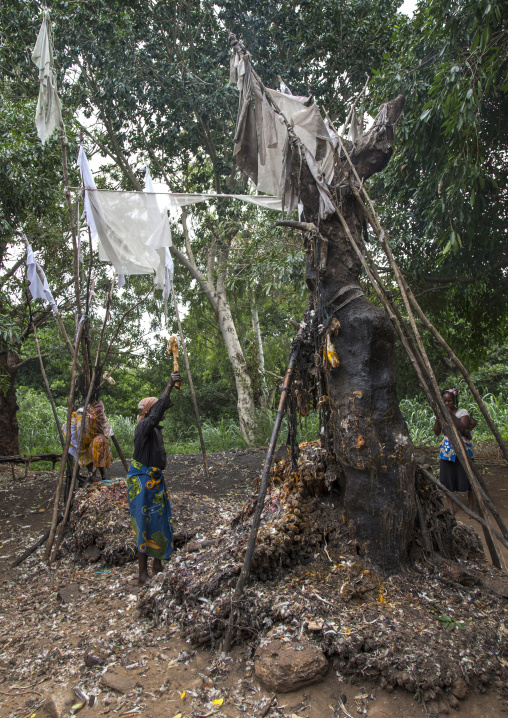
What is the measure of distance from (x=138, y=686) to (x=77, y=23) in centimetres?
1017

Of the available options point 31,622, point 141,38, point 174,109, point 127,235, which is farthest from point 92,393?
point 141,38

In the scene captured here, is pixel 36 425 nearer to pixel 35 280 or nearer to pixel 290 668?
pixel 35 280

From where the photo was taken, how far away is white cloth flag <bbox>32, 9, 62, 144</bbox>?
5134mm

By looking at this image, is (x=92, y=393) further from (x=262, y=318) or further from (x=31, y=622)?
(x=262, y=318)

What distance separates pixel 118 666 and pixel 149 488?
55.2 inches

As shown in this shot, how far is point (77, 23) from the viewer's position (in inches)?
346

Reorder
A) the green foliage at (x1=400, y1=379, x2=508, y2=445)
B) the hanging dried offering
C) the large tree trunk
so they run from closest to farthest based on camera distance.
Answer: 1. the hanging dried offering
2. the large tree trunk
3. the green foliage at (x1=400, y1=379, x2=508, y2=445)

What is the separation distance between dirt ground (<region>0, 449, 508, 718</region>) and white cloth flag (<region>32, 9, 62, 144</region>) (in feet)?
14.6

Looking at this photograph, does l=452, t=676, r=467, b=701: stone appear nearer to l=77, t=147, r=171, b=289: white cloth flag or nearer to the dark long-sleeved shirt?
the dark long-sleeved shirt

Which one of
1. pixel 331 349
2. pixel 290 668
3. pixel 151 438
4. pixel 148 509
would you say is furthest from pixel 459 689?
pixel 151 438

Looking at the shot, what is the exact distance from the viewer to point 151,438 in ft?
13.9

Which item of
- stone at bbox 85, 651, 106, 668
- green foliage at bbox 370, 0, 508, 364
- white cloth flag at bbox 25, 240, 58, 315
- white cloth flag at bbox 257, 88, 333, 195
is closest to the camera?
stone at bbox 85, 651, 106, 668

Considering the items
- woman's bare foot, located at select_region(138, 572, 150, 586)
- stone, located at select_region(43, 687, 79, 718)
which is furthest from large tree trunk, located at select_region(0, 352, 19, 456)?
stone, located at select_region(43, 687, 79, 718)

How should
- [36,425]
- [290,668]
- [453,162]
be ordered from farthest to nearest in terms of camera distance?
[36,425]
[453,162]
[290,668]
